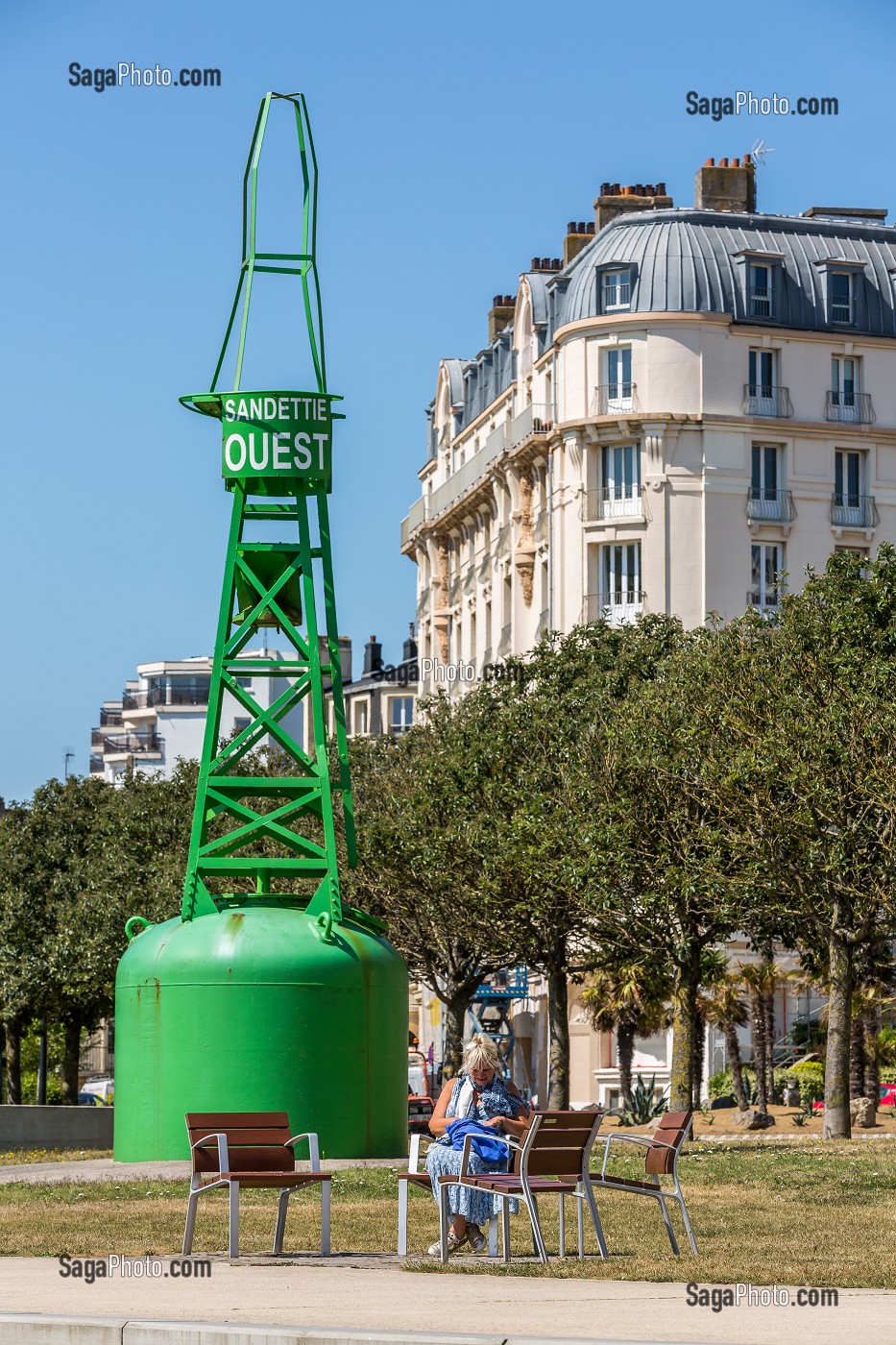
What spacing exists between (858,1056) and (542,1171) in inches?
1397

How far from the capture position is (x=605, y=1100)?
2441 inches

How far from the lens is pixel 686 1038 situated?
35125 millimetres

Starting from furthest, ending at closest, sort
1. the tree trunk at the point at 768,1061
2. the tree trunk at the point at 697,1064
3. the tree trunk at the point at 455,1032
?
the tree trunk at the point at 768,1061
the tree trunk at the point at 455,1032
the tree trunk at the point at 697,1064

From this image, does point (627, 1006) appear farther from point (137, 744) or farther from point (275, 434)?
point (137, 744)

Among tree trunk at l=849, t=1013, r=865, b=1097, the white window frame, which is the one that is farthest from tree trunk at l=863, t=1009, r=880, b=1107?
the white window frame

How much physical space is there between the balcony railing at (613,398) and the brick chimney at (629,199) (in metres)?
8.55

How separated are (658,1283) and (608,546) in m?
50.5

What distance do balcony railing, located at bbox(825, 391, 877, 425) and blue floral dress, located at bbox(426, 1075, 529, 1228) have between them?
5072 centimetres

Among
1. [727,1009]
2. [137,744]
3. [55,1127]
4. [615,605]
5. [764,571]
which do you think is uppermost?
[137,744]

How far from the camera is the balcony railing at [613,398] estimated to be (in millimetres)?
61031

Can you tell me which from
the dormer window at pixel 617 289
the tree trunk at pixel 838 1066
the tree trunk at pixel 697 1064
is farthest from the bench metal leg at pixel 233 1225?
the dormer window at pixel 617 289

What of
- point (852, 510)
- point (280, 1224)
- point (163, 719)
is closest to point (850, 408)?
point (852, 510)

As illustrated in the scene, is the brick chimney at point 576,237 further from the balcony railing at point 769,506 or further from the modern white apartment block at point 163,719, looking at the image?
the modern white apartment block at point 163,719

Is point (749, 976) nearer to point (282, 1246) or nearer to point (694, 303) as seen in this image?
point (694, 303)
